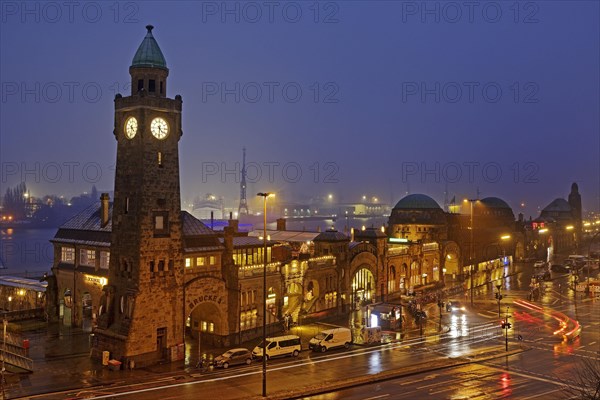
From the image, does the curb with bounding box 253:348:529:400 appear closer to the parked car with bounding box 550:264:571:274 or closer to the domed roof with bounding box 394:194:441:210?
the domed roof with bounding box 394:194:441:210

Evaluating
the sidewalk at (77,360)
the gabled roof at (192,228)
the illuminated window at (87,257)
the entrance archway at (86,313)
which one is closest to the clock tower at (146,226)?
the sidewalk at (77,360)

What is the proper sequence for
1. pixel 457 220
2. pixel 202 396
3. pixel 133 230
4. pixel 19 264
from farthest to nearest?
pixel 19 264 → pixel 457 220 → pixel 133 230 → pixel 202 396

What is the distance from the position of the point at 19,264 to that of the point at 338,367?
165m

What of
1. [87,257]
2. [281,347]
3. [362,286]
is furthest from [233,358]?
[362,286]

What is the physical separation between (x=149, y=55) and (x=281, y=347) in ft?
105

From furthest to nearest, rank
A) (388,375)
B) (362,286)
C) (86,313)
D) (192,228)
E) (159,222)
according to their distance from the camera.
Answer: (362,286) < (86,313) < (192,228) < (159,222) < (388,375)

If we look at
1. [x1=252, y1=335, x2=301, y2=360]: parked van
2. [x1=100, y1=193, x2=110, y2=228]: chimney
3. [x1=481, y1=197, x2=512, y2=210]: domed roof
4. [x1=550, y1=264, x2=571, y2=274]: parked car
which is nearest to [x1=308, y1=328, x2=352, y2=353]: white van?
[x1=252, y1=335, x2=301, y2=360]: parked van

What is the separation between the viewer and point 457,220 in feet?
426

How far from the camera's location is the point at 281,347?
54.7m

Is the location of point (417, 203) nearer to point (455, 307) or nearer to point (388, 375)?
point (455, 307)

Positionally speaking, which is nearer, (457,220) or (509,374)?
(509,374)

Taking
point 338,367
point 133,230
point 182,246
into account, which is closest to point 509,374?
point 338,367

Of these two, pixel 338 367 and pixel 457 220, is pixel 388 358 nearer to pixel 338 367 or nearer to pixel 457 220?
pixel 338 367

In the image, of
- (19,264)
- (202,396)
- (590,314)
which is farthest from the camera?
(19,264)
